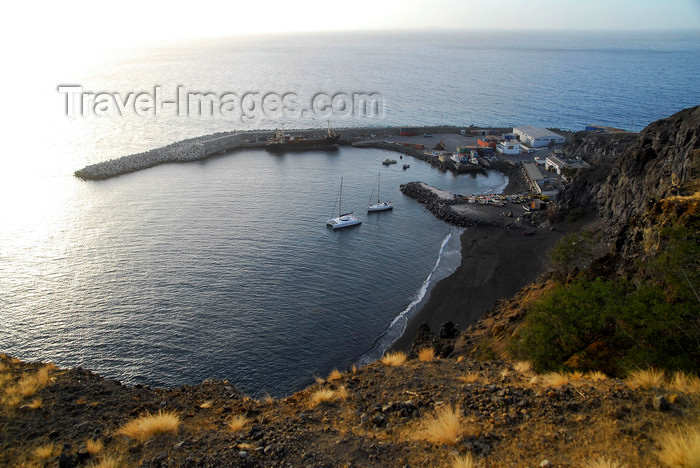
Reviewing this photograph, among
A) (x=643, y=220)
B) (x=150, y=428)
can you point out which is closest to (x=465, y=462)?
(x=150, y=428)

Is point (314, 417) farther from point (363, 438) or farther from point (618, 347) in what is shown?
point (618, 347)

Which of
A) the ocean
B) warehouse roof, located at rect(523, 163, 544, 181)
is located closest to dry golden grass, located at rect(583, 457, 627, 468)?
the ocean

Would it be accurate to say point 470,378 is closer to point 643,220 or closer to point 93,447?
point 93,447

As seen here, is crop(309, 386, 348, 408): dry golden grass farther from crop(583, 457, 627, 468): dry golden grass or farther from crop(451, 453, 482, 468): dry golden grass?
crop(583, 457, 627, 468): dry golden grass

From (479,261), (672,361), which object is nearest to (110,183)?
(479,261)

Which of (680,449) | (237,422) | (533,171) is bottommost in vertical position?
(237,422)

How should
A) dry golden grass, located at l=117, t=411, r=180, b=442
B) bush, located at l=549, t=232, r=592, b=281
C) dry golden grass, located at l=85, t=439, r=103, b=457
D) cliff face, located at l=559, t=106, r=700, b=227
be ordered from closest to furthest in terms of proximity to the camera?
1. dry golden grass, located at l=85, t=439, r=103, b=457
2. dry golden grass, located at l=117, t=411, r=180, b=442
3. bush, located at l=549, t=232, r=592, b=281
4. cliff face, located at l=559, t=106, r=700, b=227
